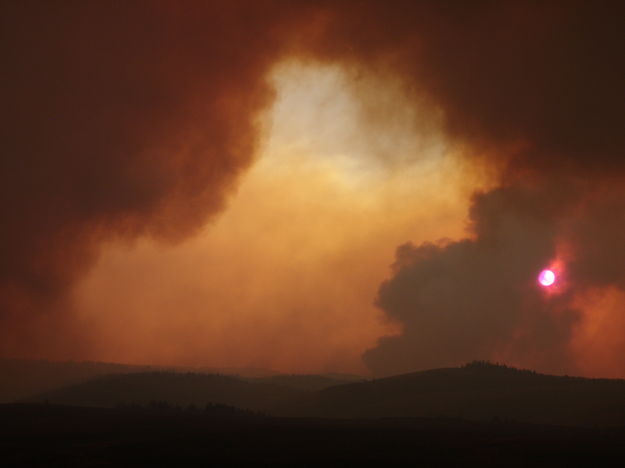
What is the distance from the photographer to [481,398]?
215ft

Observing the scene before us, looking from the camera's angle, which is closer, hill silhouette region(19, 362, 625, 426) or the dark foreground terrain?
the dark foreground terrain

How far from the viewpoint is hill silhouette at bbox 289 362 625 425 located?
5575 cm

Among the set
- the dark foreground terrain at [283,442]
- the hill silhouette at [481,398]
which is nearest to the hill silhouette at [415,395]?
the hill silhouette at [481,398]

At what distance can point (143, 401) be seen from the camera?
82.1 metres

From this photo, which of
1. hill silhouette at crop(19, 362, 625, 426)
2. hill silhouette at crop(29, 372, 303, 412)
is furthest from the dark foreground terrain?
hill silhouette at crop(29, 372, 303, 412)

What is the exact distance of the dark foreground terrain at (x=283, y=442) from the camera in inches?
1284

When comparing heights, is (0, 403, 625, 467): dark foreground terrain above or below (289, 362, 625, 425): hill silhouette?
below

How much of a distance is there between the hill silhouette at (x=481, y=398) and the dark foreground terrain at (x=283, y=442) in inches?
343

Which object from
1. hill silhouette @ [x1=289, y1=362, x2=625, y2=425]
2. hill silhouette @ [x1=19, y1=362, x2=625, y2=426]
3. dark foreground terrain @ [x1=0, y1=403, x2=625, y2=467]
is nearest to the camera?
dark foreground terrain @ [x1=0, y1=403, x2=625, y2=467]

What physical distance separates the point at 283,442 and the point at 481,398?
33.4 metres

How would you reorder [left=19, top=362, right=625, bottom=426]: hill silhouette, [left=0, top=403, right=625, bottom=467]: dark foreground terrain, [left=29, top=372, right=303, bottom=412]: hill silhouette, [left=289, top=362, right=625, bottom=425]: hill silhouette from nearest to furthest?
[left=0, top=403, right=625, bottom=467]: dark foreground terrain < [left=289, top=362, right=625, bottom=425]: hill silhouette < [left=19, top=362, right=625, bottom=426]: hill silhouette < [left=29, top=372, right=303, bottom=412]: hill silhouette

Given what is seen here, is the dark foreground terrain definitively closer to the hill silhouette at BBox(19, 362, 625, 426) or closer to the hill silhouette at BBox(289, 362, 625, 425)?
the hill silhouette at BBox(289, 362, 625, 425)

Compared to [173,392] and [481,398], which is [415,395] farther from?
[173,392]

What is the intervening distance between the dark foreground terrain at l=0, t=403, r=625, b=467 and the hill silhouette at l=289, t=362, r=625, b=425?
28.6 ft
